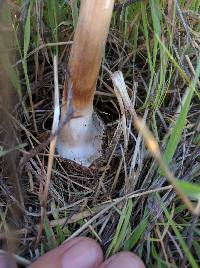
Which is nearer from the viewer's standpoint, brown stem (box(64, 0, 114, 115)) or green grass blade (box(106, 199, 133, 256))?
brown stem (box(64, 0, 114, 115))

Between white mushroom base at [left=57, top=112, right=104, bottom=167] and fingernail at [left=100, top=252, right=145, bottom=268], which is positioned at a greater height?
white mushroom base at [left=57, top=112, right=104, bottom=167]

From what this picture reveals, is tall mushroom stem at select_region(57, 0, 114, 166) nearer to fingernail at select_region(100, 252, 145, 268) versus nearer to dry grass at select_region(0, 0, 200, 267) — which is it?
dry grass at select_region(0, 0, 200, 267)

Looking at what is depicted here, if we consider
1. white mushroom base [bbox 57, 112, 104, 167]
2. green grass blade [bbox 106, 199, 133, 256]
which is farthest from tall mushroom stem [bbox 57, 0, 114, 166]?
green grass blade [bbox 106, 199, 133, 256]

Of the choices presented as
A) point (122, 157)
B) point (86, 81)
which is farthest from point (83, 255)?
point (86, 81)

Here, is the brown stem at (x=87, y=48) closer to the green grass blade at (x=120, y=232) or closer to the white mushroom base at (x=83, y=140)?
the white mushroom base at (x=83, y=140)

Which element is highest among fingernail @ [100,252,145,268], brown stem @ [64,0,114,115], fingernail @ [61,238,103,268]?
Answer: brown stem @ [64,0,114,115]

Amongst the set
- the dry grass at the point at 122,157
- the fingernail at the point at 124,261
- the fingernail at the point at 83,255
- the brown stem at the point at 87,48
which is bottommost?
the fingernail at the point at 124,261

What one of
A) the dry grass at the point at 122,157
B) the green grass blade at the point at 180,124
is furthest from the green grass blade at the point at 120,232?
the green grass blade at the point at 180,124
